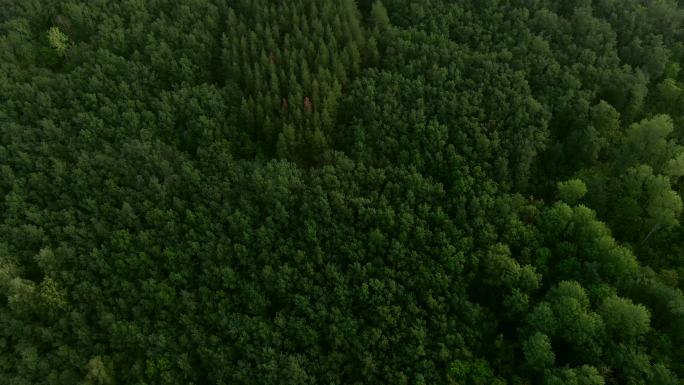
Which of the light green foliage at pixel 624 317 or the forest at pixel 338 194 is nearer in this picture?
the light green foliage at pixel 624 317

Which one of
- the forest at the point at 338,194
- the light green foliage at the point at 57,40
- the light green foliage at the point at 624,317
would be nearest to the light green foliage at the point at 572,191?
the forest at the point at 338,194

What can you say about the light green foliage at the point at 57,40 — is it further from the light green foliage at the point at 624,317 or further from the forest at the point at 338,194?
the light green foliage at the point at 624,317

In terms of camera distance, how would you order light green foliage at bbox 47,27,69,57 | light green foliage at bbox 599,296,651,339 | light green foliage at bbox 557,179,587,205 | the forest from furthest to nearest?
light green foliage at bbox 47,27,69,57
light green foliage at bbox 557,179,587,205
the forest
light green foliage at bbox 599,296,651,339

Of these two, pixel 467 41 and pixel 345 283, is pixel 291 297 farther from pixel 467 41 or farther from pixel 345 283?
pixel 467 41

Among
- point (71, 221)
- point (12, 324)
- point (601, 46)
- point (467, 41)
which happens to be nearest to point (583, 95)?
point (601, 46)

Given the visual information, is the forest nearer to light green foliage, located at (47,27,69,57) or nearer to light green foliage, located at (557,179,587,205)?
light green foliage, located at (557,179,587,205)

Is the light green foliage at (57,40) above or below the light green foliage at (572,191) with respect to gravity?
above

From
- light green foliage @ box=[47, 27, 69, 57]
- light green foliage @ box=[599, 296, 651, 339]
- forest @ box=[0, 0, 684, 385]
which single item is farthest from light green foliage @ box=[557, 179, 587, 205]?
light green foliage @ box=[47, 27, 69, 57]

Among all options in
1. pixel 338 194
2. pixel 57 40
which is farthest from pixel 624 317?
pixel 57 40
